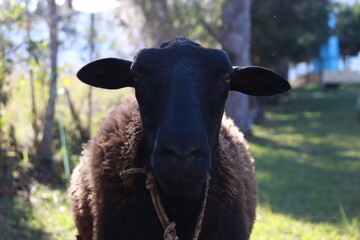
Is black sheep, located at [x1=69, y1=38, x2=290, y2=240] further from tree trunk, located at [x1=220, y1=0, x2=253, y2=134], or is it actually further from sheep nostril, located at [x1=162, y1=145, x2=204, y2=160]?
tree trunk, located at [x1=220, y1=0, x2=253, y2=134]

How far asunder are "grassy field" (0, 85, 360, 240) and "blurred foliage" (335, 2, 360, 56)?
2319 centimetres

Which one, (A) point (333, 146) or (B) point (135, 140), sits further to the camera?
(A) point (333, 146)

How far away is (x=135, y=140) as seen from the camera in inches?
136

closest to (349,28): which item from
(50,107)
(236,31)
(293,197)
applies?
(236,31)

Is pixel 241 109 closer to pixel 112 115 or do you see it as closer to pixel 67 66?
pixel 67 66

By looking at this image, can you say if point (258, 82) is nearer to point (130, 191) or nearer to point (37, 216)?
point (130, 191)

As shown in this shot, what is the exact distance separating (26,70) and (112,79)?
236 inches

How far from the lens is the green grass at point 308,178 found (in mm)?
7000

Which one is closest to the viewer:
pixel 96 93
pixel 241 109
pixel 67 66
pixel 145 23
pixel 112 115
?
pixel 112 115

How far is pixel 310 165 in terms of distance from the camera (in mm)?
12680

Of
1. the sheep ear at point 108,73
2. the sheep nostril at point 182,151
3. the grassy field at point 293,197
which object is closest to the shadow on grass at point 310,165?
the grassy field at point 293,197

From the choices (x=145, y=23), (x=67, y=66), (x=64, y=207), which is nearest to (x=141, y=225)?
(x=64, y=207)

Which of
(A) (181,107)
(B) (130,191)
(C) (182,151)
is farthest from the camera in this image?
(B) (130,191)

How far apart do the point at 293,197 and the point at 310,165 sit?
3.68 meters
